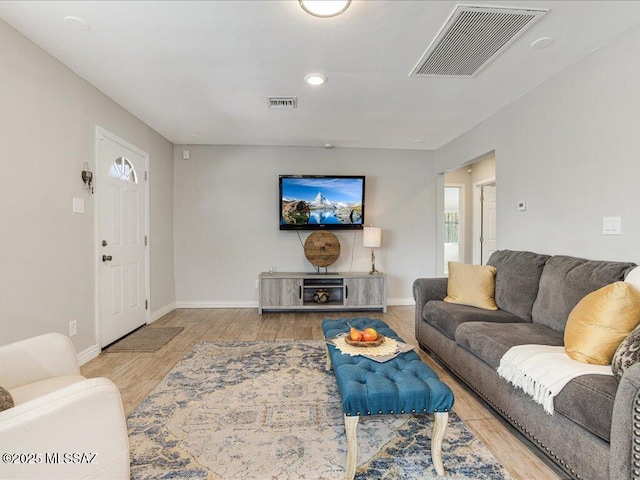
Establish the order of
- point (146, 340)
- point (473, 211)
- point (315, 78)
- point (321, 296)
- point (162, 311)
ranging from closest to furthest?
point (315, 78) → point (146, 340) → point (162, 311) → point (321, 296) → point (473, 211)

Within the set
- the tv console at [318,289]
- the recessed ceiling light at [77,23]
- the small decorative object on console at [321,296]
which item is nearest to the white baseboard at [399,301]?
the tv console at [318,289]

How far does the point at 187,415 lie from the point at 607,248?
3.05m

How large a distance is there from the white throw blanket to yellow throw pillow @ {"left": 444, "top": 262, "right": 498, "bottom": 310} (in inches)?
41.5

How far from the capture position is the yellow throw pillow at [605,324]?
1599mm

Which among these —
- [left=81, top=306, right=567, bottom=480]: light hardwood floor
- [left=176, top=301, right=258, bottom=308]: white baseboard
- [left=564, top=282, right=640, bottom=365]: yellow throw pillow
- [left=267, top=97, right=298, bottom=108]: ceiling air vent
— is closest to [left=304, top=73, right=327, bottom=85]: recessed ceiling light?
[left=267, top=97, right=298, bottom=108]: ceiling air vent

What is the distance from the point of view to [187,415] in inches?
84.0

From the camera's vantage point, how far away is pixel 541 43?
2.36 meters

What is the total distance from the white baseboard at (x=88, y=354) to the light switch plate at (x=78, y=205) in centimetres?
125

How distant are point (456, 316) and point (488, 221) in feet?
13.8

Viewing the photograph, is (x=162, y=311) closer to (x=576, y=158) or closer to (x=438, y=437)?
(x=438, y=437)

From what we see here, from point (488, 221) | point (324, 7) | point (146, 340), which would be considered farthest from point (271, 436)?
point (488, 221)

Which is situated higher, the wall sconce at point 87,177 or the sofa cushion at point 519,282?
the wall sconce at point 87,177

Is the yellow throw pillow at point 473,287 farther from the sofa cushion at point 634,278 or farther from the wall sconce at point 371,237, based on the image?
the wall sconce at point 371,237

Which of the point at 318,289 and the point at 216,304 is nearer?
the point at 318,289
